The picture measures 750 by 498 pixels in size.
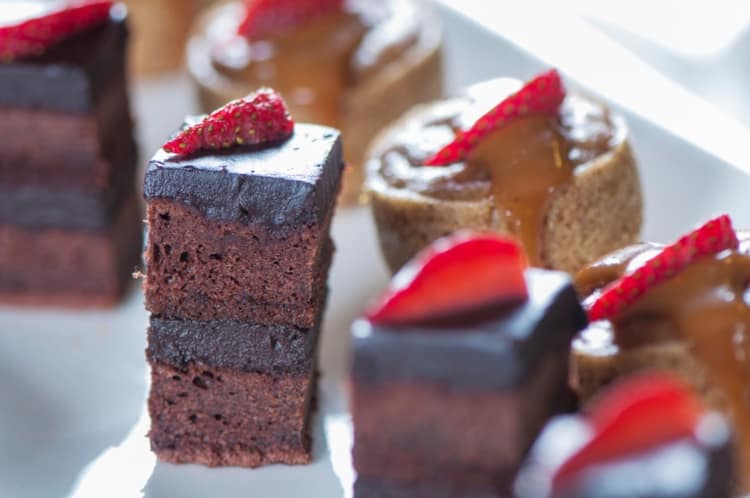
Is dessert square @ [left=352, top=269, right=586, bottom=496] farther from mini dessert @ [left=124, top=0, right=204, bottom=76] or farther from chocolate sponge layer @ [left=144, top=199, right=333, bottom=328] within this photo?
mini dessert @ [left=124, top=0, right=204, bottom=76]

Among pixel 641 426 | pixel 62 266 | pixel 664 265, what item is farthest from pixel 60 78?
pixel 641 426

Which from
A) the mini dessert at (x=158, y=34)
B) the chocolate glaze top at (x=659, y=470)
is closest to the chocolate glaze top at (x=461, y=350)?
the chocolate glaze top at (x=659, y=470)

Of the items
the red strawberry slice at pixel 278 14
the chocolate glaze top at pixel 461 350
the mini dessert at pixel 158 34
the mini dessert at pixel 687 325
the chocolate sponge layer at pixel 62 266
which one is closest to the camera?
the chocolate glaze top at pixel 461 350

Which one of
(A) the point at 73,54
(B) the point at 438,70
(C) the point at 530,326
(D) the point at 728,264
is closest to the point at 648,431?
(C) the point at 530,326

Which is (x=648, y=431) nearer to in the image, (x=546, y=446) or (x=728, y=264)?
(x=546, y=446)

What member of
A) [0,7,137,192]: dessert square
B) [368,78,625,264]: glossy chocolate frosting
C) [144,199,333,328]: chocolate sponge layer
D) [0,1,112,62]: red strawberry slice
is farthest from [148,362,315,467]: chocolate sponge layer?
[0,1,112,62]: red strawberry slice

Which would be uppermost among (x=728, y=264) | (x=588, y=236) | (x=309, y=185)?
(x=309, y=185)

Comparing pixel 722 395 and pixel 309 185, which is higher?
pixel 309 185

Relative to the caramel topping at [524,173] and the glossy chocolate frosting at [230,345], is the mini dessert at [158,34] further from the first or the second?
the glossy chocolate frosting at [230,345]

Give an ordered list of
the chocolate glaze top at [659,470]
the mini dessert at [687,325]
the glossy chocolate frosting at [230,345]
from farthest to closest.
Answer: the glossy chocolate frosting at [230,345]
the mini dessert at [687,325]
the chocolate glaze top at [659,470]
